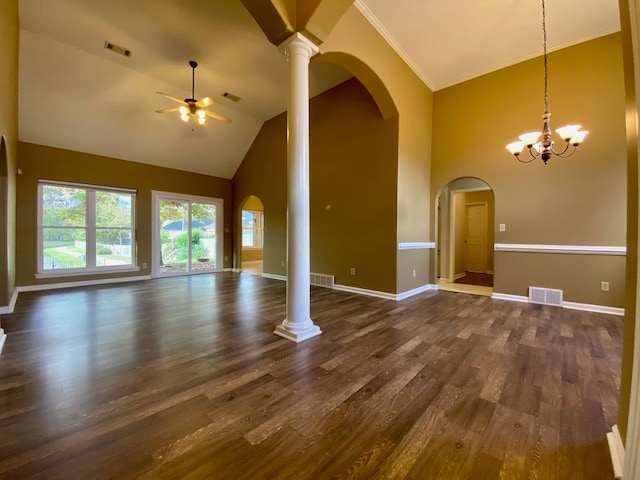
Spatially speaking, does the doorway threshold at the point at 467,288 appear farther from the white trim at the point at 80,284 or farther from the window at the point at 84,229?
the window at the point at 84,229

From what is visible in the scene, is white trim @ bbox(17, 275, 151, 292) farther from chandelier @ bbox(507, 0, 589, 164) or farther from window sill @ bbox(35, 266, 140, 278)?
chandelier @ bbox(507, 0, 589, 164)

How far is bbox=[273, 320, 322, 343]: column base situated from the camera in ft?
8.45

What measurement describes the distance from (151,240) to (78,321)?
365 centimetres

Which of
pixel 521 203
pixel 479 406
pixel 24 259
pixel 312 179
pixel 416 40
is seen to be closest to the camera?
pixel 479 406

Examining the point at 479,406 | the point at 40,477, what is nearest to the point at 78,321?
the point at 40,477

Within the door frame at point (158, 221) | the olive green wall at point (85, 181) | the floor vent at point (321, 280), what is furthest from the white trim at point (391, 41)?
the door frame at point (158, 221)

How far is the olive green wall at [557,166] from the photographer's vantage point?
3547mm

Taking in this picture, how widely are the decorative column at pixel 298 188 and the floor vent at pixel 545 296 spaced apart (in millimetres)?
3674

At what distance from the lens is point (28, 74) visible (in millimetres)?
4035

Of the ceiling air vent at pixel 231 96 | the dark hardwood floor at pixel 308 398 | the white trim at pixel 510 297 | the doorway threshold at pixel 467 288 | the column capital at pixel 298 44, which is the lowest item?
the dark hardwood floor at pixel 308 398

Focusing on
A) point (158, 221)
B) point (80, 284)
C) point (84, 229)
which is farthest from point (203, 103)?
point (80, 284)

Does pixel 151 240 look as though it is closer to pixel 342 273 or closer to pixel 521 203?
pixel 342 273

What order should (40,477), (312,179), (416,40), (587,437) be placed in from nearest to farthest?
(40,477), (587,437), (416,40), (312,179)

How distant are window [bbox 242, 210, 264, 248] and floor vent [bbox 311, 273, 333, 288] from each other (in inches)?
197
